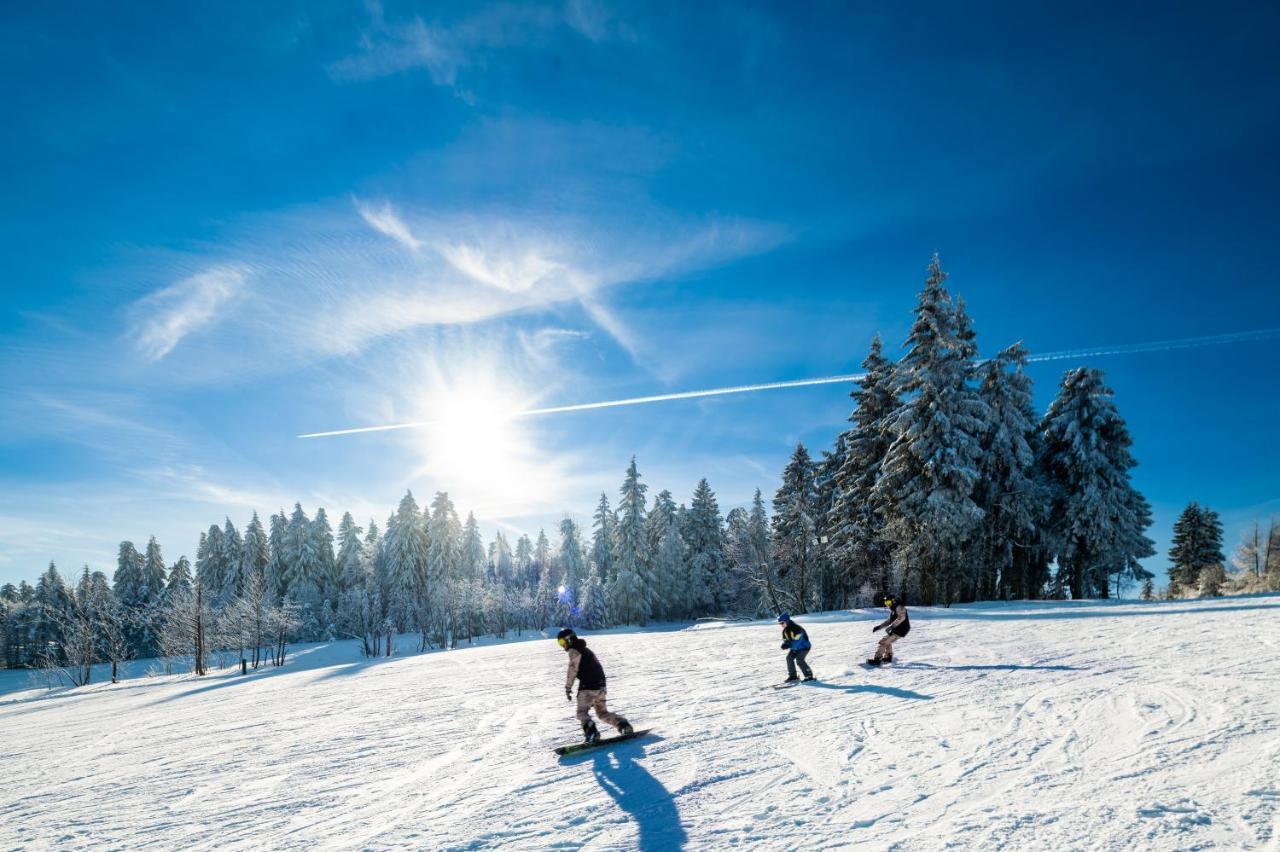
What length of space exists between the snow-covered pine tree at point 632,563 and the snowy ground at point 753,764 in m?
40.9

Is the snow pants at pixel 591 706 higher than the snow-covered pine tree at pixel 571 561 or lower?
higher

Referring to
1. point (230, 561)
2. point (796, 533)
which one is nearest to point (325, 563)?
point (230, 561)

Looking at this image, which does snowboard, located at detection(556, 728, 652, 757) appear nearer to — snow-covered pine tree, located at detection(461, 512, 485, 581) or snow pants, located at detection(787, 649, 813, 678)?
snow pants, located at detection(787, 649, 813, 678)

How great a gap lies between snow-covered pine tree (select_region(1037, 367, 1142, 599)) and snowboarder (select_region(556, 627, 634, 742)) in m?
30.7

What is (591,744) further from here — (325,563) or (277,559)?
(277,559)

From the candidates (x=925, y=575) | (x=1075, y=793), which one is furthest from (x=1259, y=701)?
(x=925, y=575)

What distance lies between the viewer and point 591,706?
27.9 ft

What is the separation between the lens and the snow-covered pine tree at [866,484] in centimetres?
3056

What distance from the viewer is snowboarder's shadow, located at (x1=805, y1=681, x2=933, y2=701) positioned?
9.79m

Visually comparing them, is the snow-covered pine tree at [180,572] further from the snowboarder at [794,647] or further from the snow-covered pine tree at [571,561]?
the snowboarder at [794,647]

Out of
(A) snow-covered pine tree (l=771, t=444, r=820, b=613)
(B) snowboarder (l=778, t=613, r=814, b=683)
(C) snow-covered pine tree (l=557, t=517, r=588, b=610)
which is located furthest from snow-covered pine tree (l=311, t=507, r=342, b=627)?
(B) snowboarder (l=778, t=613, r=814, b=683)

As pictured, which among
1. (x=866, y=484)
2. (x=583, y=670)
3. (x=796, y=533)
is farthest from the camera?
(x=796, y=533)

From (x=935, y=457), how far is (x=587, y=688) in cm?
2236

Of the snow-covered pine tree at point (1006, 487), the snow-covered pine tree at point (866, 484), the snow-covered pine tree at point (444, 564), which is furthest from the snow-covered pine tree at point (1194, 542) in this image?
the snow-covered pine tree at point (444, 564)
